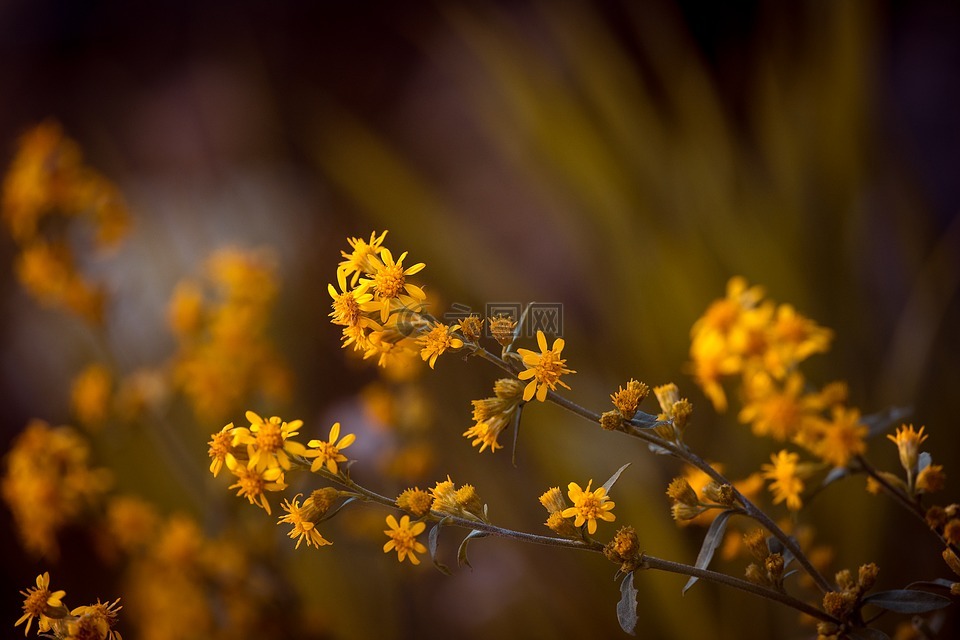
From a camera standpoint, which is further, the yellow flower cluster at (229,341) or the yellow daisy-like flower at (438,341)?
the yellow flower cluster at (229,341)

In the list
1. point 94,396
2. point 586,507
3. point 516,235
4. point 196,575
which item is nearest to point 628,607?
point 586,507

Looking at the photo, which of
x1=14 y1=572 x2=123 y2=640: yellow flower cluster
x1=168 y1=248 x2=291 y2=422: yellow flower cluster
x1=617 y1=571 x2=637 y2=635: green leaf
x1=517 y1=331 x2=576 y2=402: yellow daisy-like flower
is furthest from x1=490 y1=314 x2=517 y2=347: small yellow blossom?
x1=168 y1=248 x2=291 y2=422: yellow flower cluster

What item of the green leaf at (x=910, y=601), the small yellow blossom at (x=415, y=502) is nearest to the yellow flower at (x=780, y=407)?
the green leaf at (x=910, y=601)

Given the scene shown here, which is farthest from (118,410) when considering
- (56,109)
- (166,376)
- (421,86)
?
(56,109)

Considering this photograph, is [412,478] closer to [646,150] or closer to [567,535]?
[567,535]

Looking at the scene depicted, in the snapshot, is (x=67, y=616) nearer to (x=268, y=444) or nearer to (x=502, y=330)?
(x=268, y=444)

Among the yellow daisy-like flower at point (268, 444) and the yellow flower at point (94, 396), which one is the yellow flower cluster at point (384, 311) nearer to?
the yellow daisy-like flower at point (268, 444)
